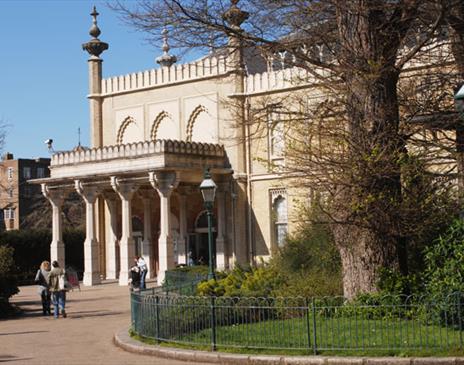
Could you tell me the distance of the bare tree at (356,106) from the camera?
45.4 feet

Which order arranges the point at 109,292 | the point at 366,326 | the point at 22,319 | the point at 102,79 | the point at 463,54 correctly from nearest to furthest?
the point at 366,326 → the point at 463,54 → the point at 22,319 → the point at 109,292 → the point at 102,79

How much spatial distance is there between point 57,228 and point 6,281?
49.0ft

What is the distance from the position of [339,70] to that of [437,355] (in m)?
5.35

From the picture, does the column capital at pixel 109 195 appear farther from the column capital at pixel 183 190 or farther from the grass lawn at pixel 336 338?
the grass lawn at pixel 336 338

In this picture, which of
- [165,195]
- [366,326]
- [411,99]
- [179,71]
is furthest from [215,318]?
[179,71]

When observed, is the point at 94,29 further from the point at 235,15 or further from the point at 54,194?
the point at 235,15

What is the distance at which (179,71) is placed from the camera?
38.0 metres

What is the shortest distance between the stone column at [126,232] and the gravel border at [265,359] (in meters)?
19.5

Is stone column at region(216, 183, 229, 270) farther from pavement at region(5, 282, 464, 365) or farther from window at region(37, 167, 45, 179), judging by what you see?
window at region(37, 167, 45, 179)


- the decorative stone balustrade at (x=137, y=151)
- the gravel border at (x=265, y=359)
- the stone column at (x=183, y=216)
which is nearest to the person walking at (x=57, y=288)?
the gravel border at (x=265, y=359)

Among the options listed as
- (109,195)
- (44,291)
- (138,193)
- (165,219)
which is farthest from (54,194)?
(44,291)

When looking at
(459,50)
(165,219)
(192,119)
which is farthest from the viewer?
(192,119)

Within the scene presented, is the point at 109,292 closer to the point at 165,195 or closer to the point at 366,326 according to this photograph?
the point at 165,195

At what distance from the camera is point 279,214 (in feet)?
116
